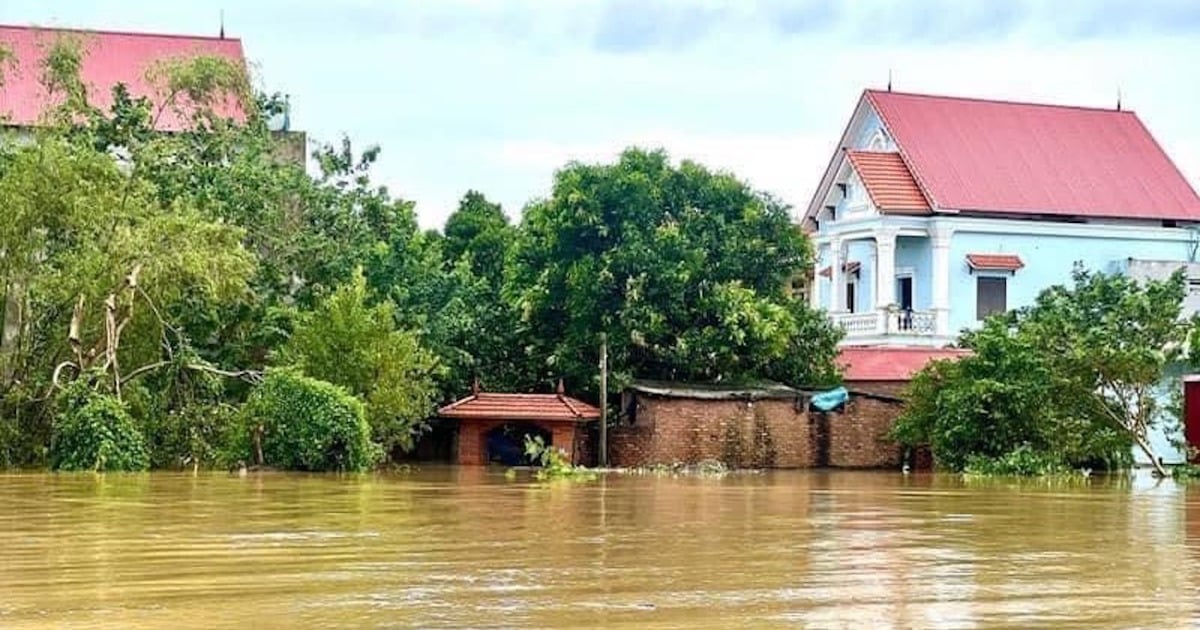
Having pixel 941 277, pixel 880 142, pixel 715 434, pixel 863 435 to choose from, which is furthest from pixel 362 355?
pixel 880 142

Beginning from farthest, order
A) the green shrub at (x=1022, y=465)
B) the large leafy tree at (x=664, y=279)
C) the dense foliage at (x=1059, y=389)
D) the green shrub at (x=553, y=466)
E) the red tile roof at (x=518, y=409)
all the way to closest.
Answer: the large leafy tree at (x=664, y=279) < the red tile roof at (x=518, y=409) < the dense foliage at (x=1059, y=389) < the green shrub at (x=1022, y=465) < the green shrub at (x=553, y=466)

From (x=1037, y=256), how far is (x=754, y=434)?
36.9 feet

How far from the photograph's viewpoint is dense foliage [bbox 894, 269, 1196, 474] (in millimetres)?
33125

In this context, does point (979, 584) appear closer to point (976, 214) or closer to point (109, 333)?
point (109, 333)

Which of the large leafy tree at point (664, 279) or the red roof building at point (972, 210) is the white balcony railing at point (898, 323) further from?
the large leafy tree at point (664, 279)

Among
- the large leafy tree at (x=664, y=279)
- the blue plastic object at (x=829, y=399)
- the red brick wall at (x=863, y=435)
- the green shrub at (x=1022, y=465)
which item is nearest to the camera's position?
the green shrub at (x=1022, y=465)

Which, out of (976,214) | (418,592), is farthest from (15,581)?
(976,214)

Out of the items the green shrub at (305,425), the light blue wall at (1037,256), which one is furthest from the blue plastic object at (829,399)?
the green shrub at (305,425)

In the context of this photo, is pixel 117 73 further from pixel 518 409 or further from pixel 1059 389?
pixel 1059 389

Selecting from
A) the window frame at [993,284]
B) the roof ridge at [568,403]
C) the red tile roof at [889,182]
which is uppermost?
the red tile roof at [889,182]

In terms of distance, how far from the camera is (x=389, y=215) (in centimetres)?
3966

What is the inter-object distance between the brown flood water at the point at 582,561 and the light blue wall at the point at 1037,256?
21.1 metres

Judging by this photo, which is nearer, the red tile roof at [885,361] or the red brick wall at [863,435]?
the red brick wall at [863,435]

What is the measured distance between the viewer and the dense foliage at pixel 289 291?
31156mm
